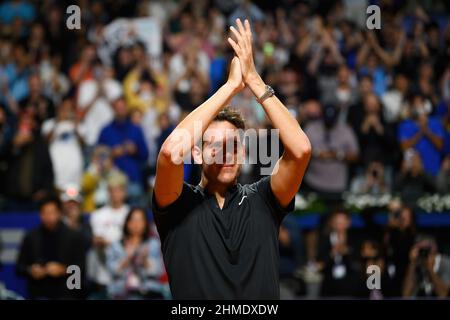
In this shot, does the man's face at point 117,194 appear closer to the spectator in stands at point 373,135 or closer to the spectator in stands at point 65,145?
the spectator in stands at point 65,145

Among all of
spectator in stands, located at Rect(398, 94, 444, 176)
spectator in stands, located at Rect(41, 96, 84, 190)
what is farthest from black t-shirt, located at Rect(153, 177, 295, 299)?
spectator in stands, located at Rect(398, 94, 444, 176)

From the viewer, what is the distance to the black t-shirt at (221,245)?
147 inches

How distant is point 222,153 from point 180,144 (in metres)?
0.24

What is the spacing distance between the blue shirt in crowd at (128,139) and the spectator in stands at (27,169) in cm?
73

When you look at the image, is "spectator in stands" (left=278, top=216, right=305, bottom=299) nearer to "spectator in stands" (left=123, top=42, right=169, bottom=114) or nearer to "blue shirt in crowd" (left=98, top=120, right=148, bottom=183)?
"blue shirt in crowd" (left=98, top=120, right=148, bottom=183)

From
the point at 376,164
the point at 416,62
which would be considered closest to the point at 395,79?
the point at 416,62

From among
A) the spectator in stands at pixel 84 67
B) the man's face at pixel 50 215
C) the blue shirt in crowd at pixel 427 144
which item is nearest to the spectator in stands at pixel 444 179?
the blue shirt in crowd at pixel 427 144

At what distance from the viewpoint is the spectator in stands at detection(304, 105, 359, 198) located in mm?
10094

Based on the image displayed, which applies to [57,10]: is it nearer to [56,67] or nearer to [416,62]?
[56,67]

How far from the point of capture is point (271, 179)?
3.96 metres

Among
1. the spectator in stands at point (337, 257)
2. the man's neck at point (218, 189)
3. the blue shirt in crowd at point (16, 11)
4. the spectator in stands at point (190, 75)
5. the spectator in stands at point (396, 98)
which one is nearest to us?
the man's neck at point (218, 189)

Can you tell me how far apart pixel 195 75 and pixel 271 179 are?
736cm

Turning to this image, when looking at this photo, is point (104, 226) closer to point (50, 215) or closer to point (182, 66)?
point (50, 215)

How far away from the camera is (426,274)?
25.6 feet
